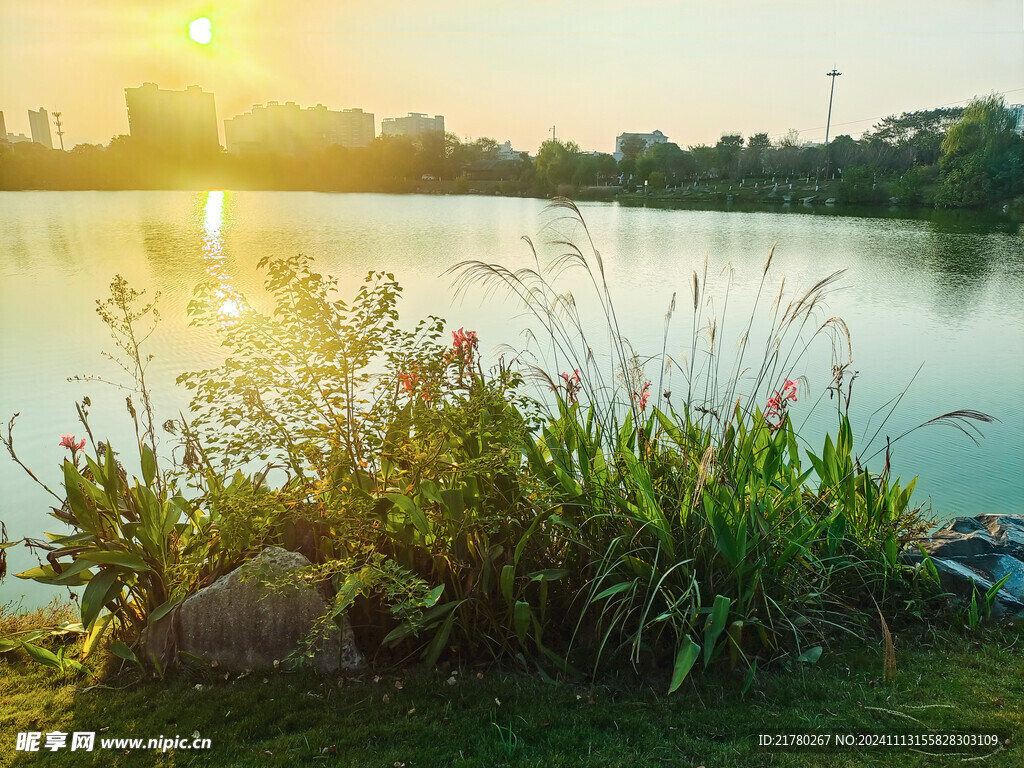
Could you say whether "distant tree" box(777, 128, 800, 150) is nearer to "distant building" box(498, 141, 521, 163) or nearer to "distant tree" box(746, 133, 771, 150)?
"distant tree" box(746, 133, 771, 150)

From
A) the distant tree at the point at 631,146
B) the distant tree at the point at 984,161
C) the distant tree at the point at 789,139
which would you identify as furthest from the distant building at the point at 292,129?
the distant tree at the point at 789,139

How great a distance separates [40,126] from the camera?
923cm

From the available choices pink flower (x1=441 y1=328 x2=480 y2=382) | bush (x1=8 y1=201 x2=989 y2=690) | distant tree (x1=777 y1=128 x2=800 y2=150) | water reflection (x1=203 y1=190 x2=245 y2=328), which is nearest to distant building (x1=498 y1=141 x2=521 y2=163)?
water reflection (x1=203 y1=190 x2=245 y2=328)

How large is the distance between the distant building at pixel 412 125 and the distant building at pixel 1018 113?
30.4 m

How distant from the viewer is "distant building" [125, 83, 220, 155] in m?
9.05

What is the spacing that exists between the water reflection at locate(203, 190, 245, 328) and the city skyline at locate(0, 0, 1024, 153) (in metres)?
2.10

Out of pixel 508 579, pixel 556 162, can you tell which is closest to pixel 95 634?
pixel 508 579

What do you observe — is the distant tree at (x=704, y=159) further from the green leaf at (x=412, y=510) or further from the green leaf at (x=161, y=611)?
the green leaf at (x=161, y=611)

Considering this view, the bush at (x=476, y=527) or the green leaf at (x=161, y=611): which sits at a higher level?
the bush at (x=476, y=527)

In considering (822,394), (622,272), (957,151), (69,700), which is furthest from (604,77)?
(957,151)

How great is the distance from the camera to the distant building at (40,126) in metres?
8.73

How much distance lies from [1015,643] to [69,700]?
3.19 meters

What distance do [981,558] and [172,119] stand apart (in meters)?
10.7

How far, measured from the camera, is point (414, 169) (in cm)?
1784
